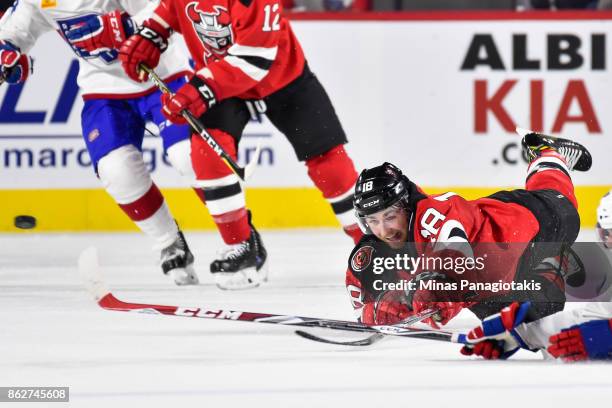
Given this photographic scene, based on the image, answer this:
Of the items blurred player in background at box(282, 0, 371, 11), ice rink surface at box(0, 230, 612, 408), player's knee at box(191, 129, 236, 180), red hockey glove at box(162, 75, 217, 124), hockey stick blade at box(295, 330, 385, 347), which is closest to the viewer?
ice rink surface at box(0, 230, 612, 408)

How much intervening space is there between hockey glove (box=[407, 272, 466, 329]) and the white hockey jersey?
191cm

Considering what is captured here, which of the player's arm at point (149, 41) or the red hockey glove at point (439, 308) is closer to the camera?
the red hockey glove at point (439, 308)

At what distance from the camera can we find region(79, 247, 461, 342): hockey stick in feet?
9.80

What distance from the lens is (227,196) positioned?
4262mm

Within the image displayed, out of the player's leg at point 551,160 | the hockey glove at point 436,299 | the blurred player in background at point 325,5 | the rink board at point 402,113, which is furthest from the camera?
the blurred player in background at point 325,5

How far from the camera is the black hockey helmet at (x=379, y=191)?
3.10 metres

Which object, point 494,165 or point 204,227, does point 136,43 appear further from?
point 494,165

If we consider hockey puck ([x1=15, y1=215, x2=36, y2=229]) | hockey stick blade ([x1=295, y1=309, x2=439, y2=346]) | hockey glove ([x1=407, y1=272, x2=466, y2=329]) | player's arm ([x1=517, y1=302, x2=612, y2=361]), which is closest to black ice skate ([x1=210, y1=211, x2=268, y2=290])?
hockey stick blade ([x1=295, y1=309, x2=439, y2=346])

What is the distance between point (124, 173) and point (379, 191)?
1565 millimetres

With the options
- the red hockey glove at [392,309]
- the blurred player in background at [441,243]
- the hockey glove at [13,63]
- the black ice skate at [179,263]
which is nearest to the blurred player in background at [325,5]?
the hockey glove at [13,63]

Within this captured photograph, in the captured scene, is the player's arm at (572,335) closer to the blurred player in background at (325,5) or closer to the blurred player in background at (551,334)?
the blurred player in background at (551,334)

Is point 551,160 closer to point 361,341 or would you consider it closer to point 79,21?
point 361,341

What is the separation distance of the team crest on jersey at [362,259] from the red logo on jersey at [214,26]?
3.98ft

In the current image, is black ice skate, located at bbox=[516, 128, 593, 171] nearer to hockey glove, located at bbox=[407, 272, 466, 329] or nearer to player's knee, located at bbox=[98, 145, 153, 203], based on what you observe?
hockey glove, located at bbox=[407, 272, 466, 329]
